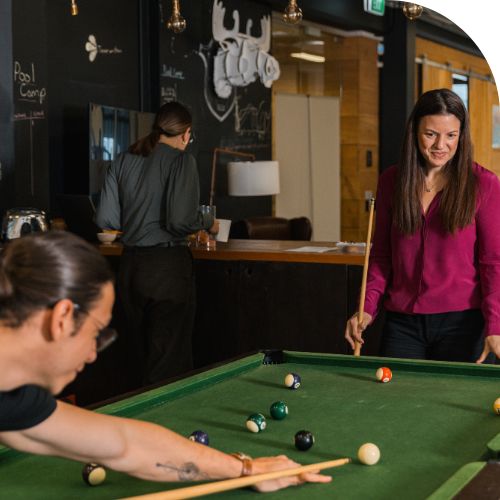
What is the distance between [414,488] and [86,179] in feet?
16.8

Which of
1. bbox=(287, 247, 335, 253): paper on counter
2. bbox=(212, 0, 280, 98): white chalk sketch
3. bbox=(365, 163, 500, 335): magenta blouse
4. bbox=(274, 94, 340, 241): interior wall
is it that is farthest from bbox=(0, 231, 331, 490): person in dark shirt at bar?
bbox=(274, 94, 340, 241): interior wall

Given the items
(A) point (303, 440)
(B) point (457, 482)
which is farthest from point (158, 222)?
(B) point (457, 482)

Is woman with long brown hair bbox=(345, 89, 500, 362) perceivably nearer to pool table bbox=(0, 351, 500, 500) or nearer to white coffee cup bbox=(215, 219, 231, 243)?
pool table bbox=(0, 351, 500, 500)

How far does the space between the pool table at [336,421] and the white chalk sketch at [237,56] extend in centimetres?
Result: 539

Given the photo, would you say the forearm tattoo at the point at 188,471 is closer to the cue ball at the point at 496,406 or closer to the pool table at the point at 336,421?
the pool table at the point at 336,421

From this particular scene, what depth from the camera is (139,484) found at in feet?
5.82

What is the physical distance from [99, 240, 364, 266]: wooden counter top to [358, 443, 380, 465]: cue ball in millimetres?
2930

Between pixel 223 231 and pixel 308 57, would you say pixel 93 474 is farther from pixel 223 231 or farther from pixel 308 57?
pixel 308 57

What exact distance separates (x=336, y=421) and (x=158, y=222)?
253 cm

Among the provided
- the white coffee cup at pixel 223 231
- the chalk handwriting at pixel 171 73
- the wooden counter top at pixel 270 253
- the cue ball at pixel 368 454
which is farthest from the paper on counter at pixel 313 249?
the cue ball at pixel 368 454

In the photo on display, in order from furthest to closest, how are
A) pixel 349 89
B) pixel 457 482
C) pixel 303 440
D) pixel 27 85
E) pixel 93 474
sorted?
1. pixel 349 89
2. pixel 27 85
3. pixel 303 440
4. pixel 93 474
5. pixel 457 482

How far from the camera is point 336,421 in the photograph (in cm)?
223

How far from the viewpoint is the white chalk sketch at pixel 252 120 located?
830 centimetres

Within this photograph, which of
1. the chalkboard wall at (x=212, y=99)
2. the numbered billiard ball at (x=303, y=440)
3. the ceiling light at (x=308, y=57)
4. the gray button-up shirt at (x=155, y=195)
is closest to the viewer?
the numbered billiard ball at (x=303, y=440)
